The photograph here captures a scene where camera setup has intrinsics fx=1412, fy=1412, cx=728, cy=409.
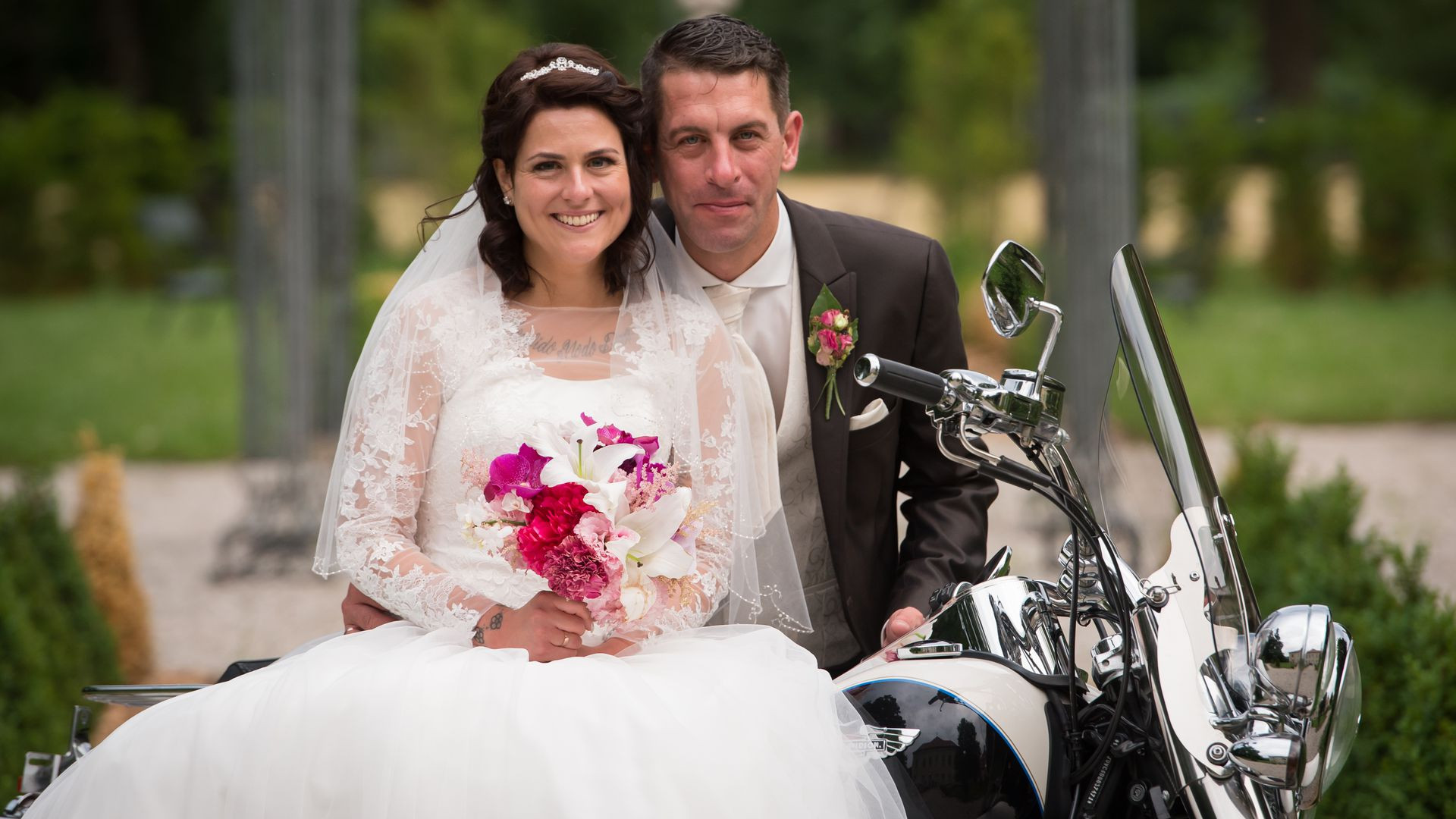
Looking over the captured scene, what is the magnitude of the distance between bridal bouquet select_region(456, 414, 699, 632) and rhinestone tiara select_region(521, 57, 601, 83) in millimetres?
850

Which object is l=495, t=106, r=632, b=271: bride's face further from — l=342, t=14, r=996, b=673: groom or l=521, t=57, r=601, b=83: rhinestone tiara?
l=342, t=14, r=996, b=673: groom

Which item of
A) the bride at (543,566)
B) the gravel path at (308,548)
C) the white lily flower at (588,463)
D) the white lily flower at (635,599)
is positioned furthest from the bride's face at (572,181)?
the gravel path at (308,548)

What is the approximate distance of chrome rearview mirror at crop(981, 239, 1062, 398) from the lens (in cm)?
200

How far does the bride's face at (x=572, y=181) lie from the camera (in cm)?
270

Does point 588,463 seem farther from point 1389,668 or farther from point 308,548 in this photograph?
point 308,548

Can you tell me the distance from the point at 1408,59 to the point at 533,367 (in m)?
27.0

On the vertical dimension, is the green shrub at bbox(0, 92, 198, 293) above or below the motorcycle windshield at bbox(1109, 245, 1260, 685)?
above

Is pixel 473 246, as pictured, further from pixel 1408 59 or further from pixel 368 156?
pixel 1408 59

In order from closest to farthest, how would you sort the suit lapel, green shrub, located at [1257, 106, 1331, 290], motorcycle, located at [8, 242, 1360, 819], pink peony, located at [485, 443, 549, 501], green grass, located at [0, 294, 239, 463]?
motorcycle, located at [8, 242, 1360, 819], pink peony, located at [485, 443, 549, 501], the suit lapel, green grass, located at [0, 294, 239, 463], green shrub, located at [1257, 106, 1331, 290]

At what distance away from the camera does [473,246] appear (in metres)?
2.93

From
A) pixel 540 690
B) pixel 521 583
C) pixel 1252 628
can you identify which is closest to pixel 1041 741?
pixel 1252 628

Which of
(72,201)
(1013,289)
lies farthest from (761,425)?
(72,201)

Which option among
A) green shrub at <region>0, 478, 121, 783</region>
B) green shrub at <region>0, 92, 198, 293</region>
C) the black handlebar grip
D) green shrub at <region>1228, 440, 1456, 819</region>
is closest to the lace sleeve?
the black handlebar grip

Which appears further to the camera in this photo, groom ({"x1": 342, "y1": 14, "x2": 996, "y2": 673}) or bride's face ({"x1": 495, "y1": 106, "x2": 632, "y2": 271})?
groom ({"x1": 342, "y1": 14, "x2": 996, "y2": 673})
